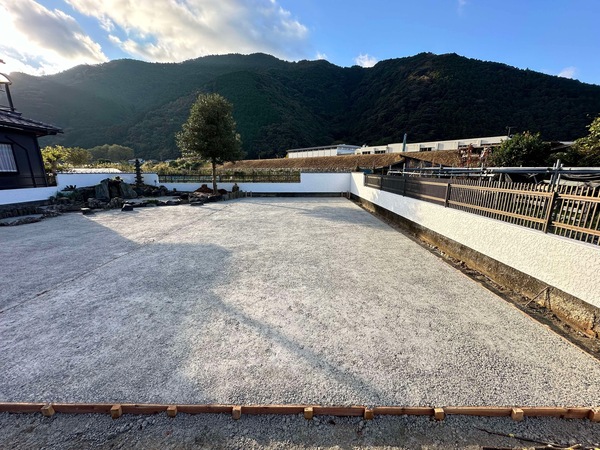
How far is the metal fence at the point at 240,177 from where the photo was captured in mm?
17375

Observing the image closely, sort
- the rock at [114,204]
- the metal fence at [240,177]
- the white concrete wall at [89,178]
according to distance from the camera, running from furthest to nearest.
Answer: the metal fence at [240,177] < the white concrete wall at [89,178] < the rock at [114,204]

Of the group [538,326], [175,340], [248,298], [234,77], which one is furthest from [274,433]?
[234,77]

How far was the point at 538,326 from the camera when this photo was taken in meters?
2.93

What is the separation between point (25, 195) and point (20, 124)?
10.7 feet

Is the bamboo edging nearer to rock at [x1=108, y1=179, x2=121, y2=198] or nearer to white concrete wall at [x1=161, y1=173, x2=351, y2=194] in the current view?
rock at [x1=108, y1=179, x2=121, y2=198]

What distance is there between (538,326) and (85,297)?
20.1 feet

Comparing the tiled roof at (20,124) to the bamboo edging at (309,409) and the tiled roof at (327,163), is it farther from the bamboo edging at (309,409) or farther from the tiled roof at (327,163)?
the tiled roof at (327,163)

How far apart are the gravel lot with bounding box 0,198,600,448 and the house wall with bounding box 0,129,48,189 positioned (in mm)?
9377

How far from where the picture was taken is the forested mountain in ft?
149

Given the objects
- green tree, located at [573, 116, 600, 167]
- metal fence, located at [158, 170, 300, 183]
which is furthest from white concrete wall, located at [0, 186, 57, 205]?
green tree, located at [573, 116, 600, 167]

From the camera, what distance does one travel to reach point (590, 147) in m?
7.74

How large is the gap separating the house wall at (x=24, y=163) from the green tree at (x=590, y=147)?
2262 cm

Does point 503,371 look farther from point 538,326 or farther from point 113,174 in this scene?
point 113,174

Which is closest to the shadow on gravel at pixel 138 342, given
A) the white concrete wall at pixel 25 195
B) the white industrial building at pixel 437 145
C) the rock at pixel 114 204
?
the rock at pixel 114 204
